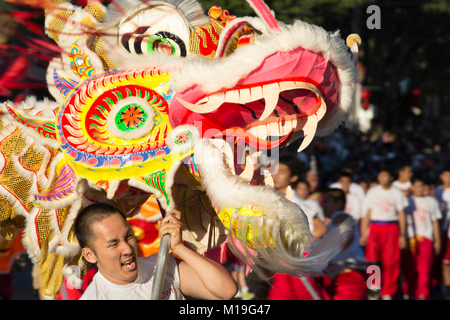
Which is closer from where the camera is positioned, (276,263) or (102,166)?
(276,263)

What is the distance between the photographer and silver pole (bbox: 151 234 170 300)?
6.25 ft

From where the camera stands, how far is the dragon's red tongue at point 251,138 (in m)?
2.04

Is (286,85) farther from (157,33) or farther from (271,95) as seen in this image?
(157,33)

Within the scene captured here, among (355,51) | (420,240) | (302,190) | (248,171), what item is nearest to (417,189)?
(420,240)

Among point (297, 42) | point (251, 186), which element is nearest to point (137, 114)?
point (251, 186)

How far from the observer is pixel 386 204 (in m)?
5.32

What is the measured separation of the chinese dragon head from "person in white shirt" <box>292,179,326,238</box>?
1.81 metres

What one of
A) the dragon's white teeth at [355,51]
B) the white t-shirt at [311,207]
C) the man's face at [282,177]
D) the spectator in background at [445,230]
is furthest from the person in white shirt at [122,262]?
the spectator in background at [445,230]

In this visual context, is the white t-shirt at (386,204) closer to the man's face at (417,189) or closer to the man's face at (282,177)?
the man's face at (417,189)

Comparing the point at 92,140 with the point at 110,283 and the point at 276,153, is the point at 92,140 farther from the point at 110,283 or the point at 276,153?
the point at 276,153

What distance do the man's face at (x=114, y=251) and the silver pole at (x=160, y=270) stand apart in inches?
3.9

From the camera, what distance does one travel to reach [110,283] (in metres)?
Result: 1.97

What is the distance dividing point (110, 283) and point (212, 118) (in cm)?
73

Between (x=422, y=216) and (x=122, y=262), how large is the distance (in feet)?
14.2
